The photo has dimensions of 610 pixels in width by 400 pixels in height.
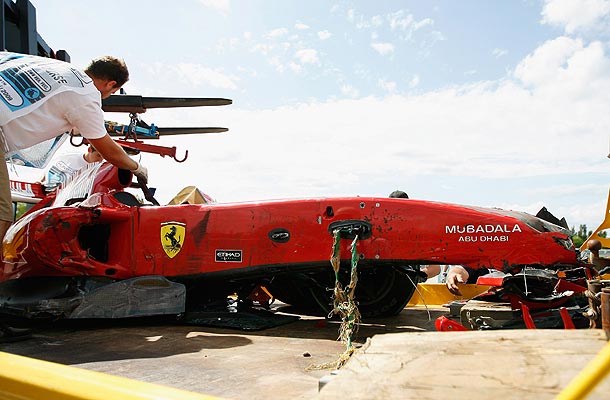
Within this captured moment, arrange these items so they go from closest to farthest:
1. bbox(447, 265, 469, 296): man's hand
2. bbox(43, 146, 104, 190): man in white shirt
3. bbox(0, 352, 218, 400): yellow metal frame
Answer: bbox(0, 352, 218, 400): yellow metal frame → bbox(447, 265, 469, 296): man's hand → bbox(43, 146, 104, 190): man in white shirt

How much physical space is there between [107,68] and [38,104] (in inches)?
25.8

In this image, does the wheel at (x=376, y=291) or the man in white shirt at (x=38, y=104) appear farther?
the wheel at (x=376, y=291)

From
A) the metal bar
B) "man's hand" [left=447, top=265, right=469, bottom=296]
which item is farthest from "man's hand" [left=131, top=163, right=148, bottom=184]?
"man's hand" [left=447, top=265, right=469, bottom=296]

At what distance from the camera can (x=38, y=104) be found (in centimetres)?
259

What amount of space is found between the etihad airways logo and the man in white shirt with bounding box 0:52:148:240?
199cm

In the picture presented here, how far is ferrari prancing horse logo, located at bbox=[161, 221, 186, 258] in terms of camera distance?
3.44 metres

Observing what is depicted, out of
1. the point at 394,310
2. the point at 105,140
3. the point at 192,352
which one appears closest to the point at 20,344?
the point at 192,352

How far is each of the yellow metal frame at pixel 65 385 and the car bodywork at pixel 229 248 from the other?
227 centimetres

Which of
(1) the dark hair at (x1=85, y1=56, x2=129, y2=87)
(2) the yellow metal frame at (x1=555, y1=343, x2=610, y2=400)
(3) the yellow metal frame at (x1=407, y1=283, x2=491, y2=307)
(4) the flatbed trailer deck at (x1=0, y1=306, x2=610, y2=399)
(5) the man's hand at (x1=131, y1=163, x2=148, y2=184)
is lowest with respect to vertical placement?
(3) the yellow metal frame at (x1=407, y1=283, x2=491, y2=307)

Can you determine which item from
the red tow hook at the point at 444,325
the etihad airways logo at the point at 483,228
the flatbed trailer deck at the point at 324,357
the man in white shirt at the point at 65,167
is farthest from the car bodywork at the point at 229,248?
the man in white shirt at the point at 65,167

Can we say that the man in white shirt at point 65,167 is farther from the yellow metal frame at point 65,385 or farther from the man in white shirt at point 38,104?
the yellow metal frame at point 65,385

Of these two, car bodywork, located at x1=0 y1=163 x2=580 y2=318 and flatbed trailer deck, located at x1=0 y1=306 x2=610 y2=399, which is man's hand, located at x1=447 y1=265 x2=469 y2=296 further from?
car bodywork, located at x1=0 y1=163 x2=580 y2=318

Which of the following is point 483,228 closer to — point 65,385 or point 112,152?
point 112,152

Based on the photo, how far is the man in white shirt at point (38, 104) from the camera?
2547 mm
